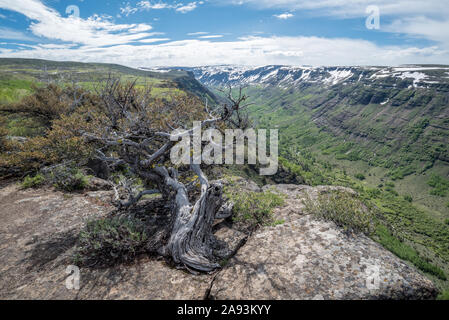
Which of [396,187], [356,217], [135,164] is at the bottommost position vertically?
[396,187]

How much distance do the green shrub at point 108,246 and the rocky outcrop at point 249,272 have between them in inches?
16.1

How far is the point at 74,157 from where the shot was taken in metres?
11.7

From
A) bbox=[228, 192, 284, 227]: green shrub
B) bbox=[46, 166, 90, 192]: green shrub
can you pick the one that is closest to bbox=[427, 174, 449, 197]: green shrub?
bbox=[228, 192, 284, 227]: green shrub

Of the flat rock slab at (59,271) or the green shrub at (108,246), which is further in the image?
the green shrub at (108,246)

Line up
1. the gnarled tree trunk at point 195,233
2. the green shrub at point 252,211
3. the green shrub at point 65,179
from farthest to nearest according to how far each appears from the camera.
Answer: the green shrub at point 65,179 → the green shrub at point 252,211 → the gnarled tree trunk at point 195,233

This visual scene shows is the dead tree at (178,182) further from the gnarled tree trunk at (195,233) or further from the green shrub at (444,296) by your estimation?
the green shrub at (444,296)

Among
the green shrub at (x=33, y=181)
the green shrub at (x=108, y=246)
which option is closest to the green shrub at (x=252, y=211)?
the green shrub at (x=108, y=246)

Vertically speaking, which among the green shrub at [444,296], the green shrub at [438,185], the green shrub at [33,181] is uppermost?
the green shrub at [33,181]

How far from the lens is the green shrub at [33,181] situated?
13558 mm

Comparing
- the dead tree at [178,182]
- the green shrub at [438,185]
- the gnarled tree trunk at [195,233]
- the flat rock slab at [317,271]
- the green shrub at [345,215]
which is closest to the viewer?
the flat rock slab at [317,271]
